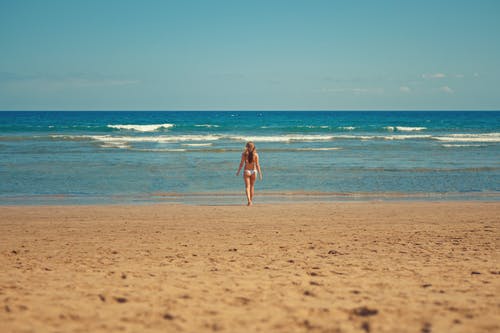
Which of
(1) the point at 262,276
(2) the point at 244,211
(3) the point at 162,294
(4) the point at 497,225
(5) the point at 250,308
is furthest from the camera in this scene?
(2) the point at 244,211

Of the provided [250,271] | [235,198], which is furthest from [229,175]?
[250,271]

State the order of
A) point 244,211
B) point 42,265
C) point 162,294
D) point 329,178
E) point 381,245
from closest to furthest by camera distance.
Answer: point 162,294, point 42,265, point 381,245, point 244,211, point 329,178

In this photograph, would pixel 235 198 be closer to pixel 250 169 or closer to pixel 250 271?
pixel 250 169

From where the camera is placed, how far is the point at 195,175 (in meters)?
15.8

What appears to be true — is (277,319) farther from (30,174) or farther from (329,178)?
(30,174)

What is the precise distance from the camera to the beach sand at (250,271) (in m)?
3.83

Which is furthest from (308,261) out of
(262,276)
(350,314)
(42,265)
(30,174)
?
(30,174)

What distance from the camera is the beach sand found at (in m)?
3.83

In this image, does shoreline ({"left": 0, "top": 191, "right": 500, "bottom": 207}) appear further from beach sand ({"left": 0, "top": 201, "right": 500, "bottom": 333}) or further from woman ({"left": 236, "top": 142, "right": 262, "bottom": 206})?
beach sand ({"left": 0, "top": 201, "right": 500, "bottom": 333})

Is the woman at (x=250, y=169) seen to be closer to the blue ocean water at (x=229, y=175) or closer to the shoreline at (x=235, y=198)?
the shoreline at (x=235, y=198)

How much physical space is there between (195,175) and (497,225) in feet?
32.1

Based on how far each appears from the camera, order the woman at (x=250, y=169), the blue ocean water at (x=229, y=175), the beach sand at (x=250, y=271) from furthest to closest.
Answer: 1. the blue ocean water at (x=229, y=175)
2. the woman at (x=250, y=169)
3. the beach sand at (x=250, y=271)

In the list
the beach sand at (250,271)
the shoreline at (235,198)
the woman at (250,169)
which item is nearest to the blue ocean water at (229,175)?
the shoreline at (235,198)

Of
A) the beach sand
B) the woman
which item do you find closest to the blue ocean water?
the woman
